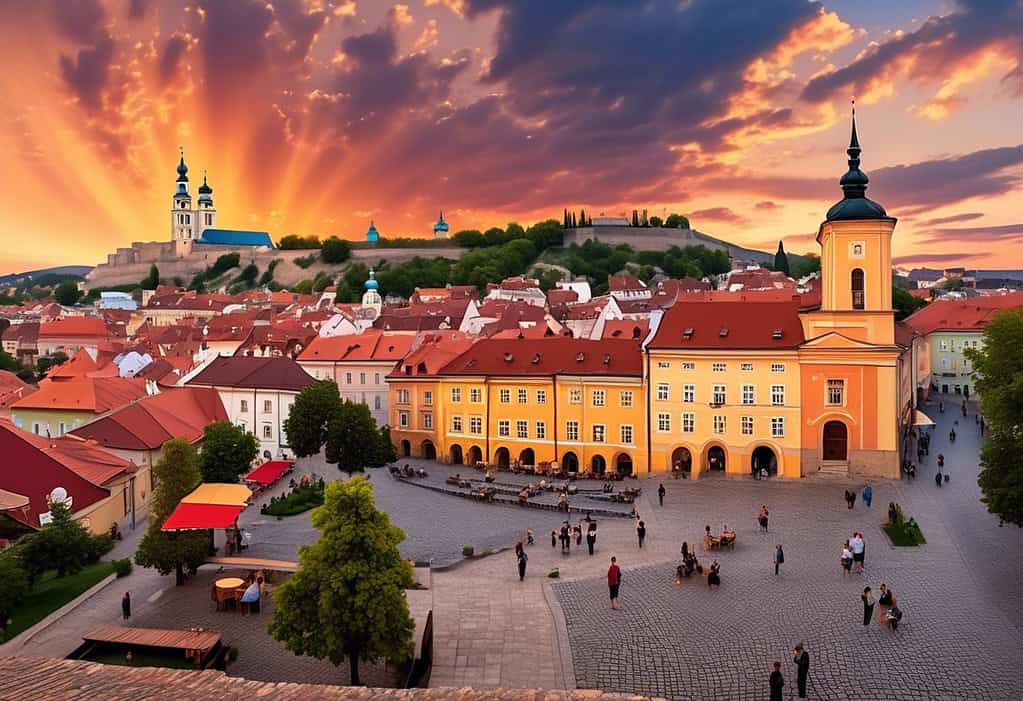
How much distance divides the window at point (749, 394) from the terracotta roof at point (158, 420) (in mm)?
25121

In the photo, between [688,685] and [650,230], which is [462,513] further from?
[650,230]

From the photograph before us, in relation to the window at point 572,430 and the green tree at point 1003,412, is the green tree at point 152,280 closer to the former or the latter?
the window at point 572,430

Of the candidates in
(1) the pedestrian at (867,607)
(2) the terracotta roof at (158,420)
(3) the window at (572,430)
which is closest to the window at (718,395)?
(3) the window at (572,430)

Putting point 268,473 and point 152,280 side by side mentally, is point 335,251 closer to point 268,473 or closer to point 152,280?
point 152,280

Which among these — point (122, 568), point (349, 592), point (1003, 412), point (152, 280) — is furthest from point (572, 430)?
point (152, 280)

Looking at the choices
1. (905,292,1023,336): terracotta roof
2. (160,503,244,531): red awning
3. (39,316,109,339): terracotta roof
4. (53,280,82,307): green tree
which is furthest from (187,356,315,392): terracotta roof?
(53,280,82,307): green tree

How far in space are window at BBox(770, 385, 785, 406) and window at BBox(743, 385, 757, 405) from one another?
0.77 metres

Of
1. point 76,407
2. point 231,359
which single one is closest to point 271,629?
point 76,407

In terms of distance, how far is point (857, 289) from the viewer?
41.9 metres

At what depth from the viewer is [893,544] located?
27750mm

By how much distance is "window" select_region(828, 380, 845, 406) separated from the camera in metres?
41.1

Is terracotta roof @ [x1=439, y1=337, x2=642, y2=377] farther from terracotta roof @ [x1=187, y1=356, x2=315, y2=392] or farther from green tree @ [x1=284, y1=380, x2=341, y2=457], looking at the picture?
terracotta roof @ [x1=187, y1=356, x2=315, y2=392]

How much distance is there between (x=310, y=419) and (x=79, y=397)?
43.8 feet

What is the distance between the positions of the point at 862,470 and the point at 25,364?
322ft
